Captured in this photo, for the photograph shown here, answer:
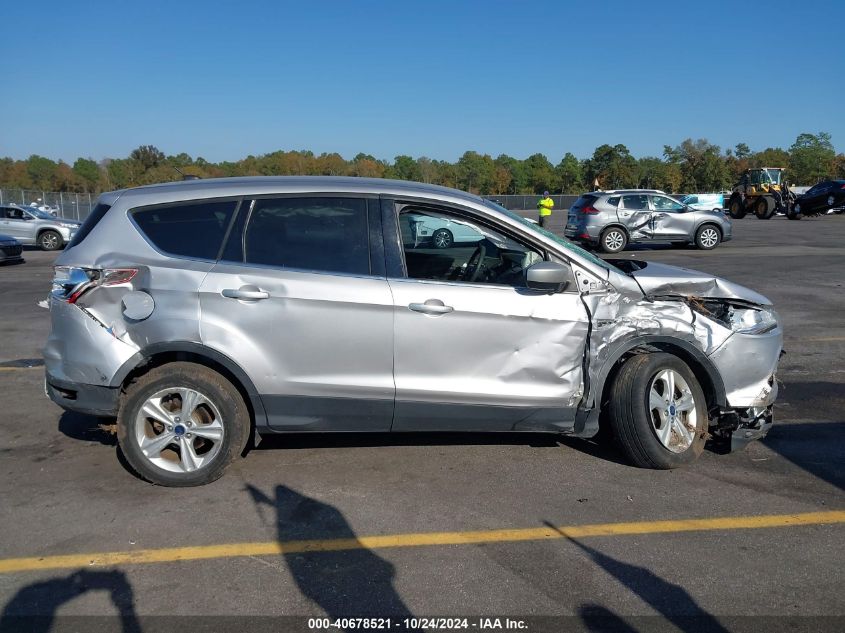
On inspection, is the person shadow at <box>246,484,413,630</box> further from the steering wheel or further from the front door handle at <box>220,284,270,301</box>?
the steering wheel

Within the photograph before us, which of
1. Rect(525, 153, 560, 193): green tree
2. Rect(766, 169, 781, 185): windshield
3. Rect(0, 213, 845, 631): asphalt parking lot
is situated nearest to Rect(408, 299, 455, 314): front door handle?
Rect(0, 213, 845, 631): asphalt parking lot

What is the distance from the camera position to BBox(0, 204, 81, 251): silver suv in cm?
2508

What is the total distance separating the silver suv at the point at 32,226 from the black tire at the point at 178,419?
2297cm

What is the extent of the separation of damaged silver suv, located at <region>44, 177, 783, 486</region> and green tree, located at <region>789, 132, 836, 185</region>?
91.2 meters

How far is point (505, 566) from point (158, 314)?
2522 millimetres

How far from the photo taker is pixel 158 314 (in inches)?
177

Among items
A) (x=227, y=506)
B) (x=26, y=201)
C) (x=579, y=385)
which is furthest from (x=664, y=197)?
(x=26, y=201)

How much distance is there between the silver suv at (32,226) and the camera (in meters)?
25.1

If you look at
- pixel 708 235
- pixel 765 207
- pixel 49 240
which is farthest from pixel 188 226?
pixel 765 207

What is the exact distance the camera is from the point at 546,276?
4.49 metres

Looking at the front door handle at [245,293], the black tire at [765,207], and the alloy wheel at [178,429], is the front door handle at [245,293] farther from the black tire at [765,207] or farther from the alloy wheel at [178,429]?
the black tire at [765,207]

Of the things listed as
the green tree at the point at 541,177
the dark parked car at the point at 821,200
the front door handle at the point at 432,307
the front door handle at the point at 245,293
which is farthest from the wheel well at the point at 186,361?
the green tree at the point at 541,177

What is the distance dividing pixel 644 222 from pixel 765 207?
57.2 ft

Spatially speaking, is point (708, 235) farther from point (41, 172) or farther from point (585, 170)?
point (41, 172)
